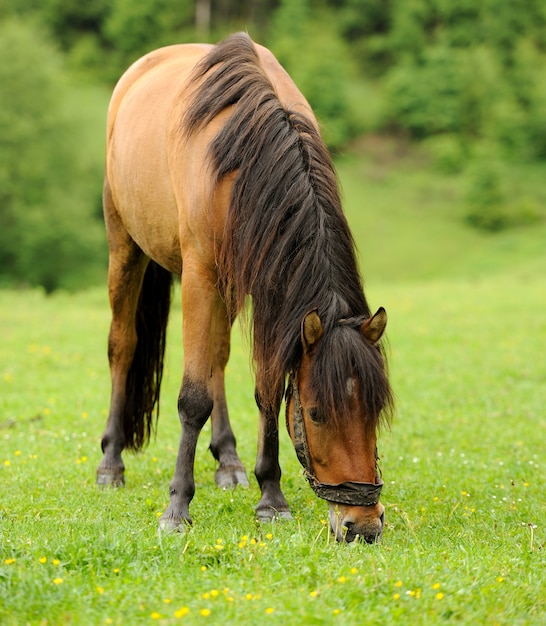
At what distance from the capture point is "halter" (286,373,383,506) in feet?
13.3

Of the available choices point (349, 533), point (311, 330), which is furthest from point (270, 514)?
point (311, 330)

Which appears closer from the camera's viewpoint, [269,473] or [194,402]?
[194,402]

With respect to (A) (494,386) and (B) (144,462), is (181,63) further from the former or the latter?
(A) (494,386)

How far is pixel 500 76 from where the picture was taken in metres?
60.9

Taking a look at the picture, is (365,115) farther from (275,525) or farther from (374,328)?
(374,328)

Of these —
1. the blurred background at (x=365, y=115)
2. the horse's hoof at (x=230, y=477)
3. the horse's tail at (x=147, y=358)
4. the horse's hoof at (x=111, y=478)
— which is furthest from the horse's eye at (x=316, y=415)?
the horse's tail at (x=147, y=358)

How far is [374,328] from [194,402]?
4.37 ft

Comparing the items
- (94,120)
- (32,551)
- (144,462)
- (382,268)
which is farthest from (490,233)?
(32,551)

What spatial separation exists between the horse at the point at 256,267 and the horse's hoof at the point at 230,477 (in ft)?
0.03

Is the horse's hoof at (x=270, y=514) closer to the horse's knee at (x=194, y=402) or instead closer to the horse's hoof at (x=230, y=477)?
the horse's knee at (x=194, y=402)

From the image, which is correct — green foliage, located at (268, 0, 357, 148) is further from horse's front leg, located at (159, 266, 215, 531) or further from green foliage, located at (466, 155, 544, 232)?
horse's front leg, located at (159, 266, 215, 531)

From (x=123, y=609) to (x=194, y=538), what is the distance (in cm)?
92

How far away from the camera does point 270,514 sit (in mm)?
5000

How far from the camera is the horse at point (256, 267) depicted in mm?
4102
